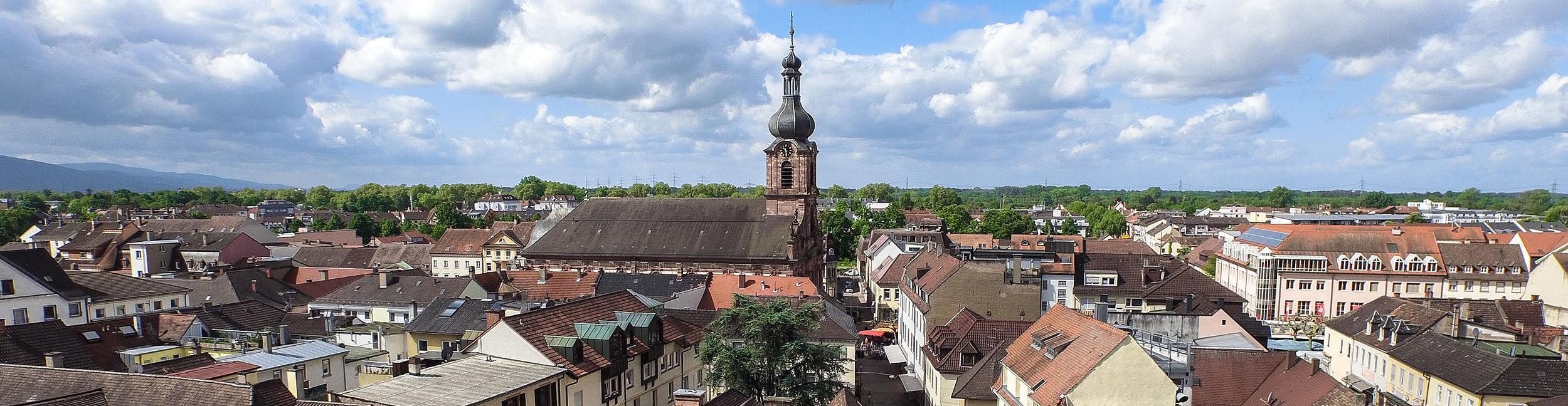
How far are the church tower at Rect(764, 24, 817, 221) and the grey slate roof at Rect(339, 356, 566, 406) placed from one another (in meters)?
41.7

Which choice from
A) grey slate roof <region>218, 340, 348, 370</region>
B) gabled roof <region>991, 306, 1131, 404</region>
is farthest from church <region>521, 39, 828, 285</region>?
gabled roof <region>991, 306, 1131, 404</region>

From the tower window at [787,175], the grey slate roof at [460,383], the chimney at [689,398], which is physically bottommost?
the chimney at [689,398]

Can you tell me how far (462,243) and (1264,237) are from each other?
8878cm

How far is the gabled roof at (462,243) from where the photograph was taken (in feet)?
312

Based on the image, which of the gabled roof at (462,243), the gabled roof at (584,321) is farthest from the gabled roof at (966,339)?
the gabled roof at (462,243)

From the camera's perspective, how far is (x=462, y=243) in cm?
9681

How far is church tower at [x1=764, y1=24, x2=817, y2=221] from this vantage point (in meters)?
65.8

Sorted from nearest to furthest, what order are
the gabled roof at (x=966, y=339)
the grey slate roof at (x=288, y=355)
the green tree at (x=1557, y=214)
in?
the grey slate roof at (x=288, y=355) → the gabled roof at (x=966, y=339) → the green tree at (x=1557, y=214)

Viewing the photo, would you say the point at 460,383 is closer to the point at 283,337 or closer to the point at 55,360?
the point at 55,360

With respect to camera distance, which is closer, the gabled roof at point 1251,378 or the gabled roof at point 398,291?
the gabled roof at point 1251,378

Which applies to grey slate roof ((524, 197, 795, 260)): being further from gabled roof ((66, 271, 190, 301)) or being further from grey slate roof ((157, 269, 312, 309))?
gabled roof ((66, 271, 190, 301))

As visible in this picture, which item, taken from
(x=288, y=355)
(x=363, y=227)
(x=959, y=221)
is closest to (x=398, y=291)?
(x=288, y=355)

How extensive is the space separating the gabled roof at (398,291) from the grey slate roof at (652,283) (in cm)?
1022

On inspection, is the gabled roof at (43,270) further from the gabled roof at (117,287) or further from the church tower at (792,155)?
the church tower at (792,155)
